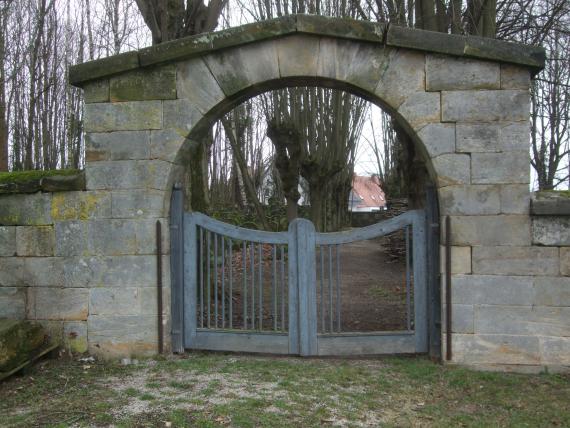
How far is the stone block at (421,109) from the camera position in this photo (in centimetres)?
472

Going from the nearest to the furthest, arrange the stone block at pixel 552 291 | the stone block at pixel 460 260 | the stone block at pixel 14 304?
the stone block at pixel 552 291, the stone block at pixel 460 260, the stone block at pixel 14 304

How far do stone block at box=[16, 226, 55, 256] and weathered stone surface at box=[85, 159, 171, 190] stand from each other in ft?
2.09

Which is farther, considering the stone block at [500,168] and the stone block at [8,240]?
the stone block at [8,240]

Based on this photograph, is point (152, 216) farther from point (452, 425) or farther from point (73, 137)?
point (73, 137)

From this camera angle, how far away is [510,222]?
182 inches

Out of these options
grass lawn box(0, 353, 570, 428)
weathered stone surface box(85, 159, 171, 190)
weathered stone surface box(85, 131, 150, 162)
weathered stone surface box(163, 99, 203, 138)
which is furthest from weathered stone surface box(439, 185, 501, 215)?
weathered stone surface box(85, 131, 150, 162)

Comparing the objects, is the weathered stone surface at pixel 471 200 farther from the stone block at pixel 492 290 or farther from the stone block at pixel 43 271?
the stone block at pixel 43 271

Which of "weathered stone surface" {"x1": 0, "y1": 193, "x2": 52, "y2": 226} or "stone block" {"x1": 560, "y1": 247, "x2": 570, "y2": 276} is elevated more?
"weathered stone surface" {"x1": 0, "y1": 193, "x2": 52, "y2": 226}

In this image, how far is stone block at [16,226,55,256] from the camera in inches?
199

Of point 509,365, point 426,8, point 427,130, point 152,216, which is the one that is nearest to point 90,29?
→ point 426,8

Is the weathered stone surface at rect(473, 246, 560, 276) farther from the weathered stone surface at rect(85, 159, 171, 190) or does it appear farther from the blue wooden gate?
the weathered stone surface at rect(85, 159, 171, 190)

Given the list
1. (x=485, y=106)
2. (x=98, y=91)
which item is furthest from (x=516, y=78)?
(x=98, y=91)

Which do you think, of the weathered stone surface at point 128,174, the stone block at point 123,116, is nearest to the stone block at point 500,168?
→ the weathered stone surface at point 128,174

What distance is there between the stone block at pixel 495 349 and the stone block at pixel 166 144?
3146 millimetres
